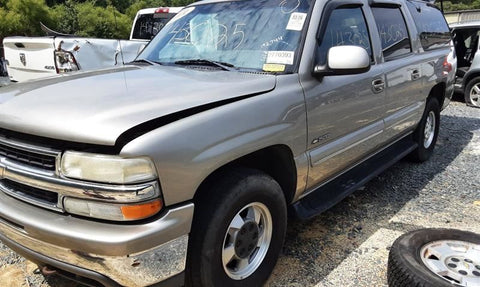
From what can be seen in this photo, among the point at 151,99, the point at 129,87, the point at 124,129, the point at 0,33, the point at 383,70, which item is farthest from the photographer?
the point at 0,33

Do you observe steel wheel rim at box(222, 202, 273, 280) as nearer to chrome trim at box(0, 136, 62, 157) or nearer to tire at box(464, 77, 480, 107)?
chrome trim at box(0, 136, 62, 157)

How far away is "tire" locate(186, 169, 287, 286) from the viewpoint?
208 centimetres

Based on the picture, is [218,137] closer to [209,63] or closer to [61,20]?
[209,63]

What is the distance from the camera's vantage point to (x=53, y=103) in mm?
2107

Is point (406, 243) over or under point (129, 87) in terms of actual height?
under

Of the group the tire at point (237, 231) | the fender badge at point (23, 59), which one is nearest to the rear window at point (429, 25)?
the tire at point (237, 231)

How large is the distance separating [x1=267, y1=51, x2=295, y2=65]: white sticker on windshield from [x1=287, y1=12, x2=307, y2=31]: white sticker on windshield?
0.69 feet


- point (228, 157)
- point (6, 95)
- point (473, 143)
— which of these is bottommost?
point (473, 143)

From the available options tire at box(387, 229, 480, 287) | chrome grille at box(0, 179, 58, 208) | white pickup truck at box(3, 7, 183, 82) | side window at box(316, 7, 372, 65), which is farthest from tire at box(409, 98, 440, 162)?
white pickup truck at box(3, 7, 183, 82)

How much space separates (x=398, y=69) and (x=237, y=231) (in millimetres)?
2409

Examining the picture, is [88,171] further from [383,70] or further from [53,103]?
[383,70]

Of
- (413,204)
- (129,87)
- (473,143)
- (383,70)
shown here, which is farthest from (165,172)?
(473,143)

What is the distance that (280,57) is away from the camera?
2.72 m

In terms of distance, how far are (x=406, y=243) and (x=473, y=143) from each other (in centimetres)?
410
